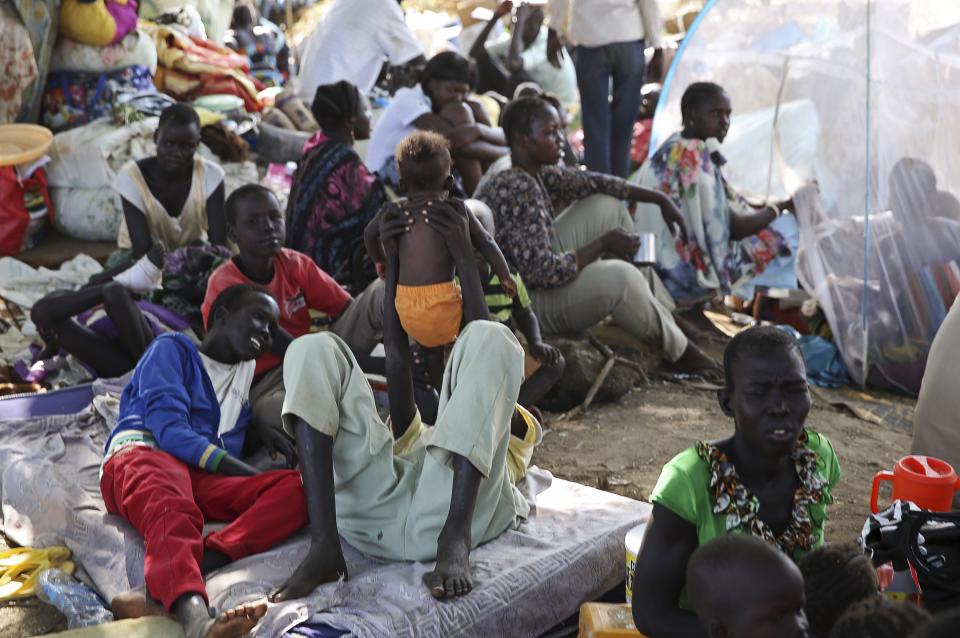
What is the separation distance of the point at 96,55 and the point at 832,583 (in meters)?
5.32

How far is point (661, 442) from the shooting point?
12.9ft

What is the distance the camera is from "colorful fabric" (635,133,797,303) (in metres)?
4.99

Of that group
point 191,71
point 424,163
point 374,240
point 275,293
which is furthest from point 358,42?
point 424,163

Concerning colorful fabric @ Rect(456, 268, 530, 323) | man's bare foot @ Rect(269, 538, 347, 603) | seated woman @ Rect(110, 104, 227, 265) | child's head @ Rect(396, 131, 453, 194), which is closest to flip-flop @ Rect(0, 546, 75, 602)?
man's bare foot @ Rect(269, 538, 347, 603)

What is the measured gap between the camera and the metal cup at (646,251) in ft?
15.6

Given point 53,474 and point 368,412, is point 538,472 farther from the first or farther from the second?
point 53,474

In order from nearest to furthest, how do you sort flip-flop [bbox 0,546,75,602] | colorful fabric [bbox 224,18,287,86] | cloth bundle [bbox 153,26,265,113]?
flip-flop [bbox 0,546,75,602] → cloth bundle [bbox 153,26,265,113] → colorful fabric [bbox 224,18,287,86]

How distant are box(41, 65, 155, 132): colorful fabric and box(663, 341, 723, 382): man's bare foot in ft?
11.5

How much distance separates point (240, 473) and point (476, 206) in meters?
1.34

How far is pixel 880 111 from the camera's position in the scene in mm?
4672

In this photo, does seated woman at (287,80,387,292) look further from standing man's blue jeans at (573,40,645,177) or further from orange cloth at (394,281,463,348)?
standing man's blue jeans at (573,40,645,177)

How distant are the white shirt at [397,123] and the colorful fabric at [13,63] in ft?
6.48

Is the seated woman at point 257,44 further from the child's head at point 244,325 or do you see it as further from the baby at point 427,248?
the child's head at point 244,325

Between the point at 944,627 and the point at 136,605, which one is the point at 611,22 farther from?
the point at 944,627
